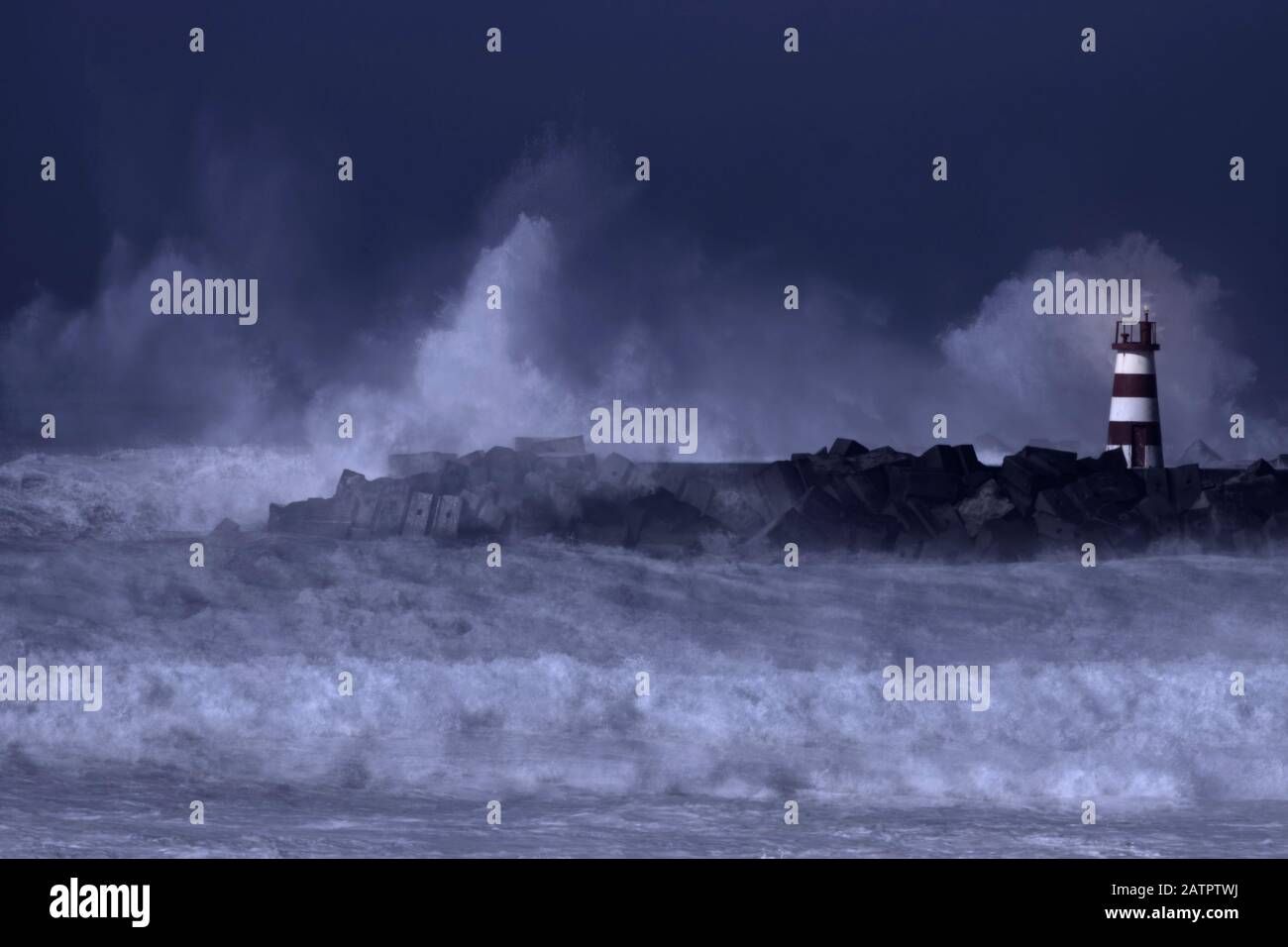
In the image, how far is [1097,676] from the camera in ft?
38.8

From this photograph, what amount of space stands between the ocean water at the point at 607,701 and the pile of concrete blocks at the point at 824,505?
0.48m

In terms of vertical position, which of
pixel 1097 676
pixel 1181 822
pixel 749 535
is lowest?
pixel 1181 822

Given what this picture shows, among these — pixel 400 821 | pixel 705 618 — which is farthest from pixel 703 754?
pixel 705 618

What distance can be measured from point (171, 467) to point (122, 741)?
33.9 feet

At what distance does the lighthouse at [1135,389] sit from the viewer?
2206 cm

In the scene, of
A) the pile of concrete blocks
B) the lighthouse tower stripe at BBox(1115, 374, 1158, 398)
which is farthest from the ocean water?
the lighthouse tower stripe at BBox(1115, 374, 1158, 398)

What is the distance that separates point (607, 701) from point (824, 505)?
6938mm

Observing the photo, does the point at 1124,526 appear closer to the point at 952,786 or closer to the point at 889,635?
the point at 889,635
